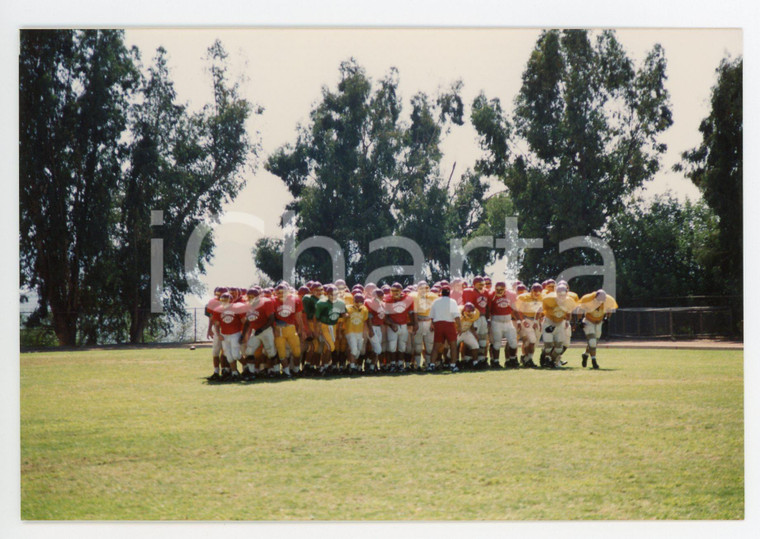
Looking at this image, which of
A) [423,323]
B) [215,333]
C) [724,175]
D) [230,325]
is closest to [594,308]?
[423,323]

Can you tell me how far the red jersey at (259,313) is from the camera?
12.0m

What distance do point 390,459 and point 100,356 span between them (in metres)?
13.4

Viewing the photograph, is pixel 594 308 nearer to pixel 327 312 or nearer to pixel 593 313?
pixel 593 313

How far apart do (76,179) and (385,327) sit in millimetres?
14082

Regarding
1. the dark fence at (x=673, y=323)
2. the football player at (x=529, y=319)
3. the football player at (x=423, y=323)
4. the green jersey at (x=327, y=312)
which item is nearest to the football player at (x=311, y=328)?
the green jersey at (x=327, y=312)

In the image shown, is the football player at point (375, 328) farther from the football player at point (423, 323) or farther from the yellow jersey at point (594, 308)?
the yellow jersey at point (594, 308)

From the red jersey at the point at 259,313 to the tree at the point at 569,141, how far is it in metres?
13.9

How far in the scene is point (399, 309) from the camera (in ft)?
43.1

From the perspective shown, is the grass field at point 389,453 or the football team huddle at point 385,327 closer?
the grass field at point 389,453

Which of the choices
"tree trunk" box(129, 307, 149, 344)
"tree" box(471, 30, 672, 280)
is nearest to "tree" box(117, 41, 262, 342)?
"tree trunk" box(129, 307, 149, 344)

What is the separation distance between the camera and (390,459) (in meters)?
6.91

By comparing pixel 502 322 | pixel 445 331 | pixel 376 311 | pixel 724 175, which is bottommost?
pixel 445 331

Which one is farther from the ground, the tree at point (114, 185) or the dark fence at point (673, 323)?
the tree at point (114, 185)

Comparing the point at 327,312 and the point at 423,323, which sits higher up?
the point at 327,312
